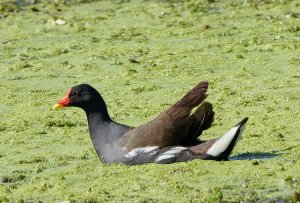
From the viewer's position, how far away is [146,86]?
1012cm

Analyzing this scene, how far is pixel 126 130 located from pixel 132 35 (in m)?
5.79

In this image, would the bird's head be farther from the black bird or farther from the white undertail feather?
the white undertail feather

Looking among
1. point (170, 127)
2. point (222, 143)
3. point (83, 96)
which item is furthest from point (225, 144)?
point (83, 96)

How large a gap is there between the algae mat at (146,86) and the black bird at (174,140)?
0.32 ft

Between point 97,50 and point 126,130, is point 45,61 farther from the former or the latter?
point 126,130

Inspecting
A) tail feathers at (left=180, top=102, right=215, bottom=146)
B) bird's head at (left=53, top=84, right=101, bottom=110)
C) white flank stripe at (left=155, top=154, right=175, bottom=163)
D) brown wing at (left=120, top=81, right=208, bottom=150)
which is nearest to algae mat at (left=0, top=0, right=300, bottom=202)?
white flank stripe at (left=155, top=154, right=175, bottom=163)

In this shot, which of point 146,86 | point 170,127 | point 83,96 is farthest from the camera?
point 146,86

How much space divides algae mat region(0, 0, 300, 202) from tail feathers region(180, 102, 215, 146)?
317mm

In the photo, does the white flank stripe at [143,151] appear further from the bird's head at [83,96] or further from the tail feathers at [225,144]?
the bird's head at [83,96]

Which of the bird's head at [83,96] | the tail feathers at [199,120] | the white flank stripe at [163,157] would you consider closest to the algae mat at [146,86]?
the white flank stripe at [163,157]

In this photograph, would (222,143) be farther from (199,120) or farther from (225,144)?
(199,120)

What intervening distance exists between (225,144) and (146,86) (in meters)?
3.29

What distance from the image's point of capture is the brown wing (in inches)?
276

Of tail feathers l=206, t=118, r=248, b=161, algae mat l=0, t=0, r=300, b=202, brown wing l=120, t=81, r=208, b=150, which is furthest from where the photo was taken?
brown wing l=120, t=81, r=208, b=150
